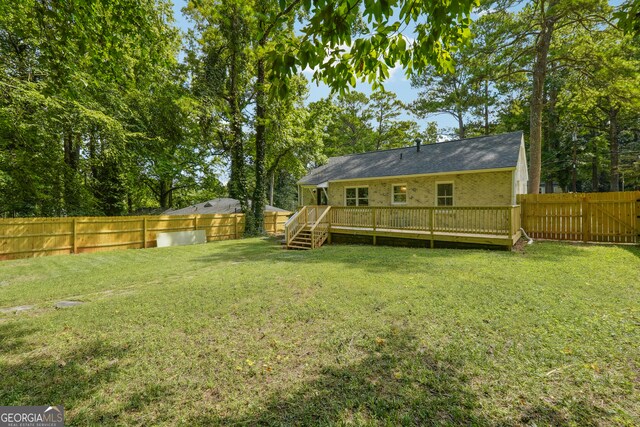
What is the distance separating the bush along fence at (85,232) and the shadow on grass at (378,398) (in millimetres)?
12628

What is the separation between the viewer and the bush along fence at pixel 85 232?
9898mm

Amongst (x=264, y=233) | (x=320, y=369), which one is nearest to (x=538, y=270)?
(x=320, y=369)

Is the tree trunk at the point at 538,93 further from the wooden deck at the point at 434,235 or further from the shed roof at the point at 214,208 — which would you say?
the shed roof at the point at 214,208

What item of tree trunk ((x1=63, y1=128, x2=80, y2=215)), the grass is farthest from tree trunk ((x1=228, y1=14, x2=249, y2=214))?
the grass

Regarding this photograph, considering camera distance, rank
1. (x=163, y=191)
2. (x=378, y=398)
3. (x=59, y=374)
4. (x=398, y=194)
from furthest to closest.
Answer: (x=163, y=191) < (x=398, y=194) < (x=59, y=374) < (x=378, y=398)

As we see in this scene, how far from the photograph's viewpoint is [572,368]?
2.62 metres

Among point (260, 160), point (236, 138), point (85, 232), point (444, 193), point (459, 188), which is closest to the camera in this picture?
point (85, 232)

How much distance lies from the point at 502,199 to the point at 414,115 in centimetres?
1845

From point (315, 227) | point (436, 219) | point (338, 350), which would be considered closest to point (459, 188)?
point (436, 219)

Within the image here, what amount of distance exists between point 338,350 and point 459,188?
466 inches

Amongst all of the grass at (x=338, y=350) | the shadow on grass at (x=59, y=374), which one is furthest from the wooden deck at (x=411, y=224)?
the shadow on grass at (x=59, y=374)

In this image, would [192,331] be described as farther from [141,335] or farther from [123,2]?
[123,2]

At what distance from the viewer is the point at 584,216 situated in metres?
10.1

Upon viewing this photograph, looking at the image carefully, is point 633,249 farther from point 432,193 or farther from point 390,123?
point 390,123
